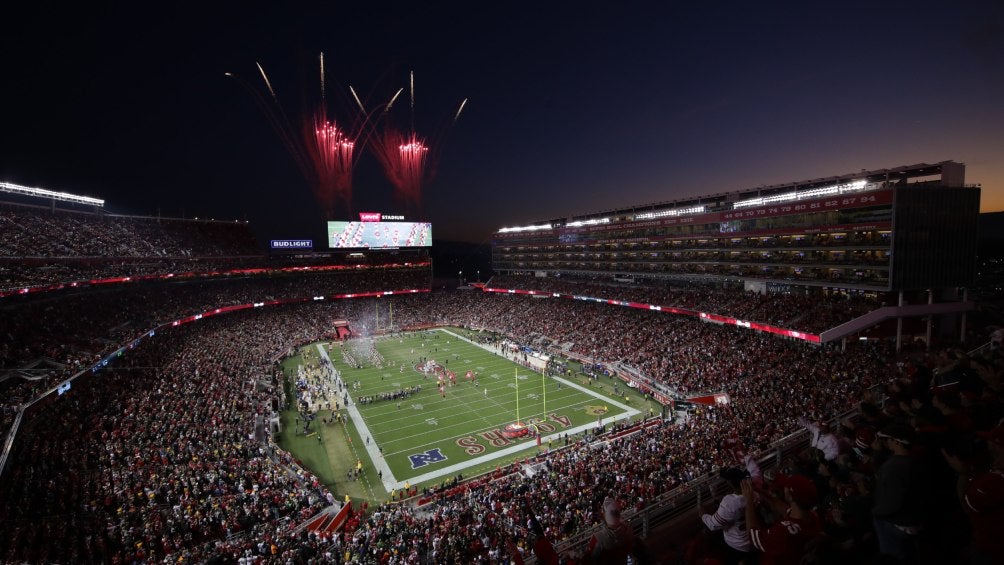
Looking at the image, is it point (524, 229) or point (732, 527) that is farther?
point (524, 229)

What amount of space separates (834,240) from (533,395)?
26862 mm

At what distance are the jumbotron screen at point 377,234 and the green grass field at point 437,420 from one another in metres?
29.4

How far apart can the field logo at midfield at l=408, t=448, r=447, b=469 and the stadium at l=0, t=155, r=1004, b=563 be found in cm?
18

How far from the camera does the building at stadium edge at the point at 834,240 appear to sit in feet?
106

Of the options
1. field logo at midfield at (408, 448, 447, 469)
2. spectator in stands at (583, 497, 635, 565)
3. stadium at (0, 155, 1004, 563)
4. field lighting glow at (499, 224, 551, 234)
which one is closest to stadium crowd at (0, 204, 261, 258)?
stadium at (0, 155, 1004, 563)

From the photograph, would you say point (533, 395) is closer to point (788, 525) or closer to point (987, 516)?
point (788, 525)

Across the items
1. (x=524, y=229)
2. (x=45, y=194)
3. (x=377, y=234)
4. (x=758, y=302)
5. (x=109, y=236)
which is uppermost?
(x=45, y=194)

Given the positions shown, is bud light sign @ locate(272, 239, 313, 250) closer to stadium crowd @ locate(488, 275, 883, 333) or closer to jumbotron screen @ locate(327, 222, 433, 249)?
jumbotron screen @ locate(327, 222, 433, 249)

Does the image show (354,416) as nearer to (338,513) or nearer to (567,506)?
(338,513)

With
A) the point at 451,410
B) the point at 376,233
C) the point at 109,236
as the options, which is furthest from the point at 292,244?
the point at 451,410

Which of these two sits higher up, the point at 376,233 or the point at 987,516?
the point at 376,233

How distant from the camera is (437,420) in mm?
31328

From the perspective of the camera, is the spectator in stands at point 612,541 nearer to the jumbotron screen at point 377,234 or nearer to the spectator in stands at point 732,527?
the spectator in stands at point 732,527

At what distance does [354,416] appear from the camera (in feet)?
105
